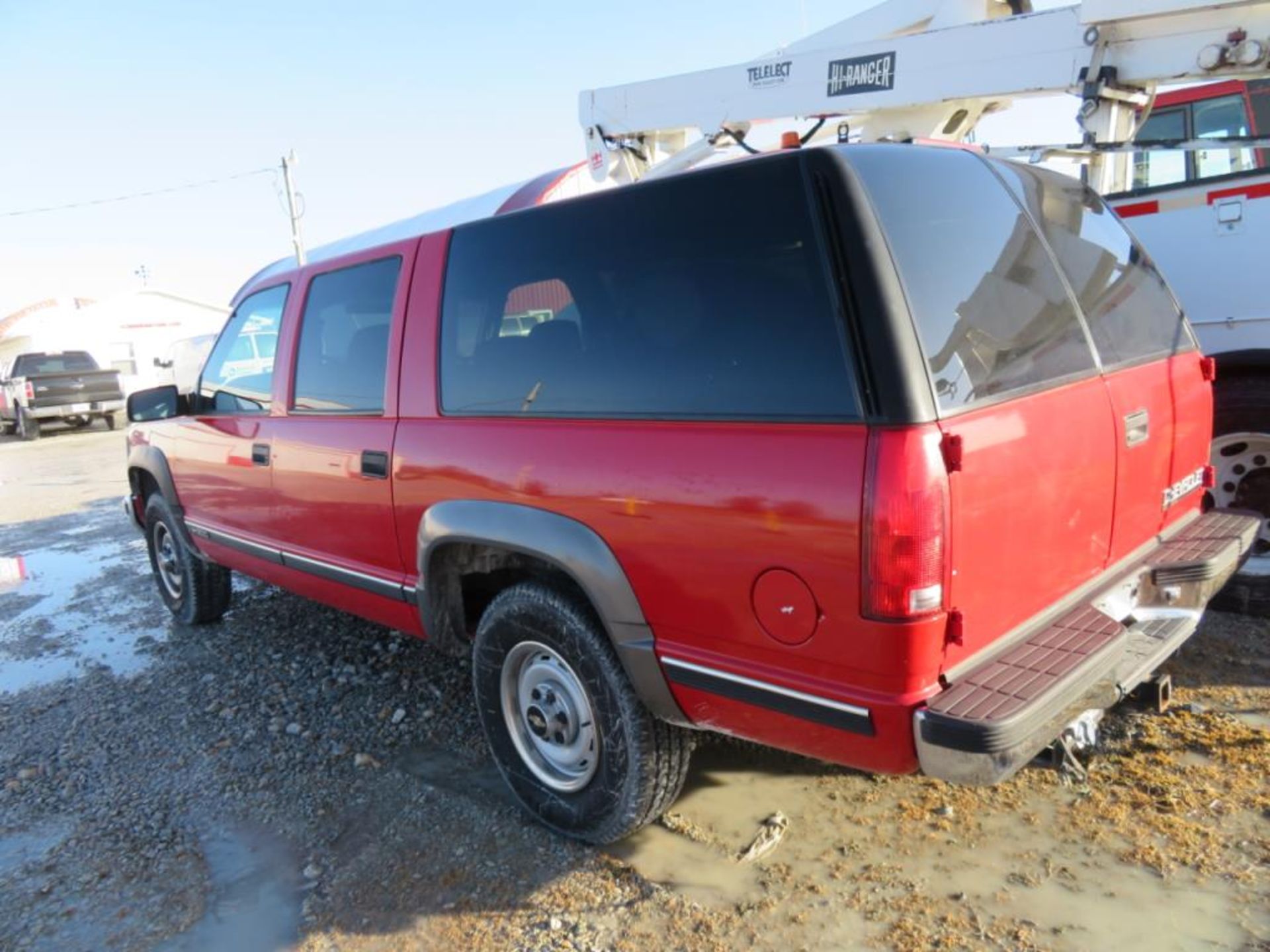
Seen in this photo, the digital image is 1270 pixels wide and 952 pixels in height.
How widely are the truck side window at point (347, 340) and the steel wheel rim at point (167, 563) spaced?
2.26 m

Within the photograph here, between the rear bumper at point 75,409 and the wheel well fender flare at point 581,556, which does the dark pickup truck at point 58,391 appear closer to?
the rear bumper at point 75,409

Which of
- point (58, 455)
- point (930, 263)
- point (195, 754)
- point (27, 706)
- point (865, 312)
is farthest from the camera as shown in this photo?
point (58, 455)

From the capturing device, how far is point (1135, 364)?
2830 mm

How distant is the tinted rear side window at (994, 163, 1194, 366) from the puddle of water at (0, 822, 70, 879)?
3942 millimetres

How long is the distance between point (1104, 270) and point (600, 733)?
7.39 feet

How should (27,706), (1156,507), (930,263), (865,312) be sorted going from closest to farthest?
(865,312)
(930,263)
(1156,507)
(27,706)

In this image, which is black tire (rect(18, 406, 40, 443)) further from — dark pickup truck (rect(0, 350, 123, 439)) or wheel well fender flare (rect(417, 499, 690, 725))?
wheel well fender flare (rect(417, 499, 690, 725))

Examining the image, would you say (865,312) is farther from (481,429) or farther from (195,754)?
(195,754)

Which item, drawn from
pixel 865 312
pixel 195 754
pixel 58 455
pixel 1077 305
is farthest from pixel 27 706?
pixel 58 455

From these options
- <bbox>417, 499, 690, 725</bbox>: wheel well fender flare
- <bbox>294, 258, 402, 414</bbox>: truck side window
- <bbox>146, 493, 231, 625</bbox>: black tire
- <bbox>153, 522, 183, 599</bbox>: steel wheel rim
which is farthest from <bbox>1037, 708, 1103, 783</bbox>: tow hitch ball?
<bbox>153, 522, 183, 599</bbox>: steel wheel rim

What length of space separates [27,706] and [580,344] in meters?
3.70

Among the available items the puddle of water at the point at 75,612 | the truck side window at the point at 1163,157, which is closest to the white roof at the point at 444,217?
the puddle of water at the point at 75,612

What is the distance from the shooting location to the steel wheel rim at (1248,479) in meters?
4.17

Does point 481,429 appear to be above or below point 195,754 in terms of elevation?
above
